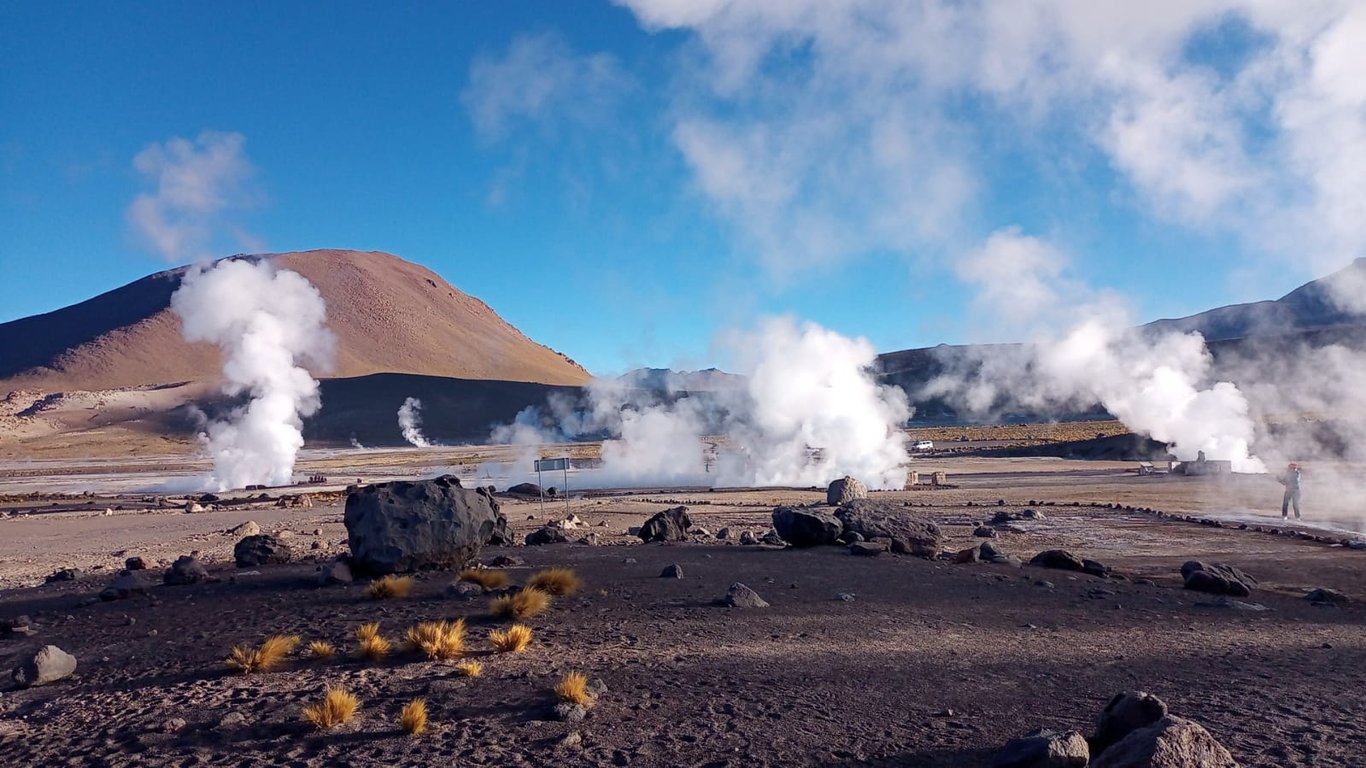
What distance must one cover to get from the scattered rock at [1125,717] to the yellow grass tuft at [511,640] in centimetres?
617

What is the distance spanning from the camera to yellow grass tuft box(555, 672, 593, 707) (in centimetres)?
839

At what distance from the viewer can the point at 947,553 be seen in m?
20.1

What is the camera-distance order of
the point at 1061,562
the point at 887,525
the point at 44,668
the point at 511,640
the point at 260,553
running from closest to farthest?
the point at 44,668
the point at 511,640
the point at 1061,562
the point at 260,553
the point at 887,525

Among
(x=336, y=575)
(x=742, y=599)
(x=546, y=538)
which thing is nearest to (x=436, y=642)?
(x=742, y=599)

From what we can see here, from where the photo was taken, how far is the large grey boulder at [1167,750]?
18.6ft

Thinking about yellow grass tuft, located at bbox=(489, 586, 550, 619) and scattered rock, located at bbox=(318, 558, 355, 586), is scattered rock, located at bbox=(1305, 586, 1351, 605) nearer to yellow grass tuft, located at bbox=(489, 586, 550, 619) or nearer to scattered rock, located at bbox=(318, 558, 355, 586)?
yellow grass tuft, located at bbox=(489, 586, 550, 619)

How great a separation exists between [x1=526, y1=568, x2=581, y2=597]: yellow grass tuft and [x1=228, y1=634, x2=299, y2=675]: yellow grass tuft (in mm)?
4126

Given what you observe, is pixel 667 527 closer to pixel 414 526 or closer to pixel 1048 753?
pixel 414 526

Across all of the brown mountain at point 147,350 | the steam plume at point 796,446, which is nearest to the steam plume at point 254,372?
the steam plume at point 796,446

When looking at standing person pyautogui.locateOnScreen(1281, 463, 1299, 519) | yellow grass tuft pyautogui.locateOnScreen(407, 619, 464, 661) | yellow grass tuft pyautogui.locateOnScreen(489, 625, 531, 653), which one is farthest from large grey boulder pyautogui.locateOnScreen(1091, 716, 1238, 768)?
standing person pyautogui.locateOnScreen(1281, 463, 1299, 519)

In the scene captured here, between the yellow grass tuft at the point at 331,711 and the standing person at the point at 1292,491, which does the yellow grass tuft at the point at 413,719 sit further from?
the standing person at the point at 1292,491

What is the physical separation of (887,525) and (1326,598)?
27.1ft

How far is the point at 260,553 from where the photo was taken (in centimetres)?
1869

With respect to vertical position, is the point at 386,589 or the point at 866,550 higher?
the point at 386,589
